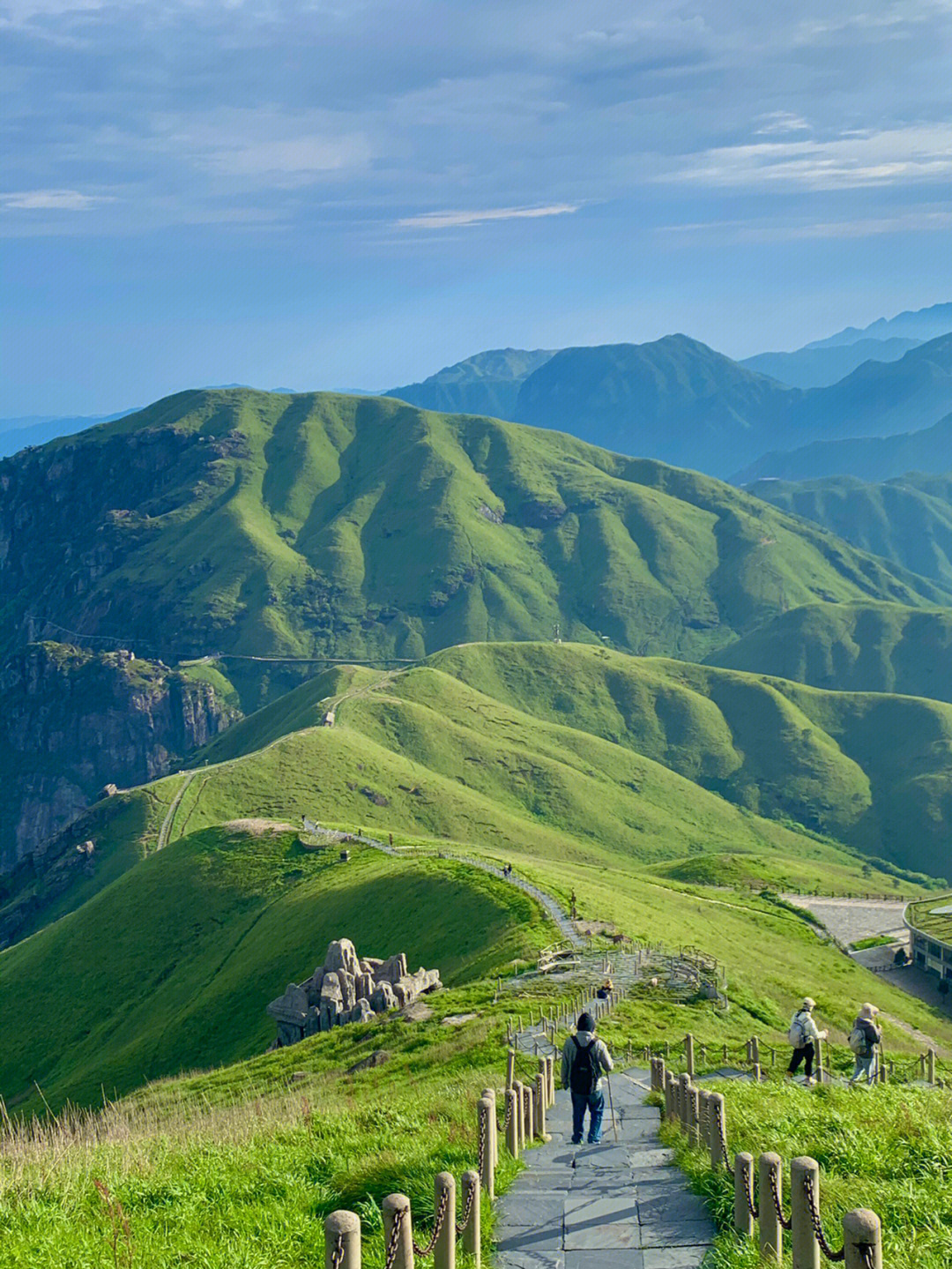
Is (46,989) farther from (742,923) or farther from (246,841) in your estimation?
(742,923)

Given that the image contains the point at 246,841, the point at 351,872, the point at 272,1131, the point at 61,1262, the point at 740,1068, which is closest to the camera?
the point at 61,1262

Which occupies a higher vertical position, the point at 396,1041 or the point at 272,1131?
the point at 272,1131

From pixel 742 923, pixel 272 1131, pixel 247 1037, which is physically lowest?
pixel 742 923

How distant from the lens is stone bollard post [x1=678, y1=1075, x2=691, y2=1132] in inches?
902

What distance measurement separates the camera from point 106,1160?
851 inches

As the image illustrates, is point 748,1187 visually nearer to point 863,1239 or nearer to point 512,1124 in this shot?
point 863,1239

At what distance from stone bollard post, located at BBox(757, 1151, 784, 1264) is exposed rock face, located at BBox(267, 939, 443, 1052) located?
159 ft

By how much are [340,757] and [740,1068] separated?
481ft

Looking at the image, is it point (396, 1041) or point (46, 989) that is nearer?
point (396, 1041)

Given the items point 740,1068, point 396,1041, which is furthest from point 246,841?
point 740,1068

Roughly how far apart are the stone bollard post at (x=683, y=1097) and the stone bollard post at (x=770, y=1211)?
8.09m

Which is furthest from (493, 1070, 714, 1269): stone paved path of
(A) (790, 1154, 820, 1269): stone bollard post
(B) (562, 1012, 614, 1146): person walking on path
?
(A) (790, 1154, 820, 1269): stone bollard post

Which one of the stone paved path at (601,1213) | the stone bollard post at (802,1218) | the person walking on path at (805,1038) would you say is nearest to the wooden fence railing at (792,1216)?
the stone bollard post at (802,1218)

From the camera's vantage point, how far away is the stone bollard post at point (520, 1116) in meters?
22.6
